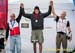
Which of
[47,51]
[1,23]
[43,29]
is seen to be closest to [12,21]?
[1,23]

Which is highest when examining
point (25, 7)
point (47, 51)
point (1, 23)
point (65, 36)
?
point (25, 7)

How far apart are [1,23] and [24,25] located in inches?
7.4

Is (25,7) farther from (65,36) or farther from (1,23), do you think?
(65,36)

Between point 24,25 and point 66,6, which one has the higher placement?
point 66,6

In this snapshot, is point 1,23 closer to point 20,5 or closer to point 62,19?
point 20,5

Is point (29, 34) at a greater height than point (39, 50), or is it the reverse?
point (29, 34)

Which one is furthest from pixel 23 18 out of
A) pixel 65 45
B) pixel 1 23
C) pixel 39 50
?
pixel 65 45

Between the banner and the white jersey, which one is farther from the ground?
the banner

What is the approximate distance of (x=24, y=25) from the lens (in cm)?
178

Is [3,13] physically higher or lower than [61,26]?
higher

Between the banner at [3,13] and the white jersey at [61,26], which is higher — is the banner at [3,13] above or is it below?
above

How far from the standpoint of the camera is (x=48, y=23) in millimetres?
1784

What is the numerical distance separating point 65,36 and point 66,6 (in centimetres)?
24

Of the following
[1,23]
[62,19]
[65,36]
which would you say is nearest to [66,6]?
[62,19]
